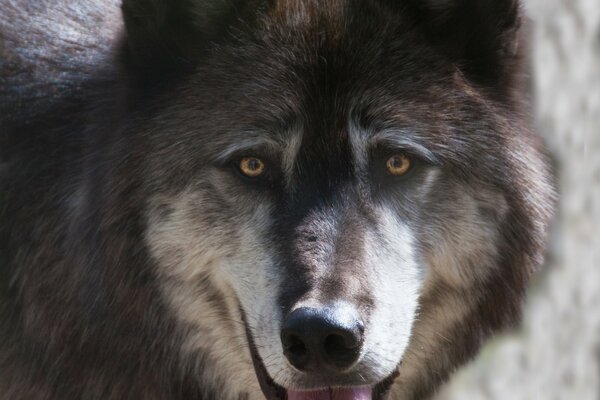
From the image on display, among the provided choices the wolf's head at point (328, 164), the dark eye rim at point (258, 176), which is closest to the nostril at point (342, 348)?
the wolf's head at point (328, 164)

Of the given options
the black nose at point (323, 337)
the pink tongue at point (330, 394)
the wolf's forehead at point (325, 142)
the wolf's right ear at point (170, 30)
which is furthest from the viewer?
the wolf's right ear at point (170, 30)

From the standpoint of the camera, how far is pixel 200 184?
3979 millimetres

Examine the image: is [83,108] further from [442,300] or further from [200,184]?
[442,300]

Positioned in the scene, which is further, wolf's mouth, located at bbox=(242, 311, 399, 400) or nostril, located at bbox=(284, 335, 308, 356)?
wolf's mouth, located at bbox=(242, 311, 399, 400)

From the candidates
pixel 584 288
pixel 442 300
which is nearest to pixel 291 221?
pixel 442 300

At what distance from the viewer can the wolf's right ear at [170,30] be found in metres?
4.08

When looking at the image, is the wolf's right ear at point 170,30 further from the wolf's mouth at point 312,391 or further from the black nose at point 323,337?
the black nose at point 323,337

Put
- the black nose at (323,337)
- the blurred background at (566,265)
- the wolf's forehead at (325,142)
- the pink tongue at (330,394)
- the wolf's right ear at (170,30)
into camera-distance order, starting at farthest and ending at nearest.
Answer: the blurred background at (566,265), the wolf's right ear at (170,30), the wolf's forehead at (325,142), the pink tongue at (330,394), the black nose at (323,337)

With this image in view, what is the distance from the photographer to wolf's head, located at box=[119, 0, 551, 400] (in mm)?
3824

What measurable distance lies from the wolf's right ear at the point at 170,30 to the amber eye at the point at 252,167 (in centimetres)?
43

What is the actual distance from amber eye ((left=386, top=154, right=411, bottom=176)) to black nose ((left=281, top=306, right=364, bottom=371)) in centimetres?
64

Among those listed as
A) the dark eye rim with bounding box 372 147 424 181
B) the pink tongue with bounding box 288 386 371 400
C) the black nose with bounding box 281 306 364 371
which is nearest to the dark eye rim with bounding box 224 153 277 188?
the dark eye rim with bounding box 372 147 424 181

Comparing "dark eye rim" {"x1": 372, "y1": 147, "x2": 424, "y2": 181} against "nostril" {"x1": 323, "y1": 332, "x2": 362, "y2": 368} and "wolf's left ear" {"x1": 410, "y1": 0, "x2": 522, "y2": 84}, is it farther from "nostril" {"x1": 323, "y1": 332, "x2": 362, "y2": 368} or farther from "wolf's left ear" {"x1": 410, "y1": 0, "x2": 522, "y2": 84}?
"nostril" {"x1": 323, "y1": 332, "x2": 362, "y2": 368}

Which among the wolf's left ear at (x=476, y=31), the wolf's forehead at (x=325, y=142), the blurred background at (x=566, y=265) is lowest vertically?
the blurred background at (x=566, y=265)
